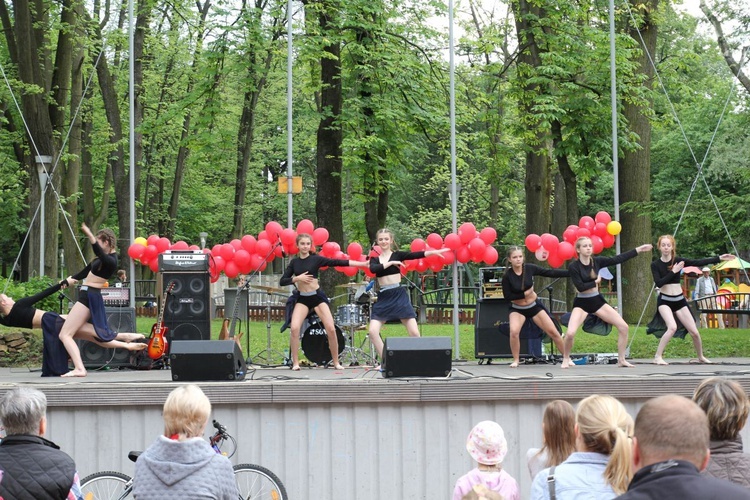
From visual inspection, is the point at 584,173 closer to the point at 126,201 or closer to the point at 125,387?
the point at 126,201

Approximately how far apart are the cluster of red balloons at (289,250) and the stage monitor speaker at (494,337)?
2.37ft

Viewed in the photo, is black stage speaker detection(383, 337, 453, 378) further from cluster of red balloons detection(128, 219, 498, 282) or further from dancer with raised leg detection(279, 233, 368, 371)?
cluster of red balloons detection(128, 219, 498, 282)

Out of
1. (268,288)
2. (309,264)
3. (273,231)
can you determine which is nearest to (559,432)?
(309,264)

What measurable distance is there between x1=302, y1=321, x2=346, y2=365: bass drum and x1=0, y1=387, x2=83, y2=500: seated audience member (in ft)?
27.0

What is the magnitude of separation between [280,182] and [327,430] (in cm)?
663

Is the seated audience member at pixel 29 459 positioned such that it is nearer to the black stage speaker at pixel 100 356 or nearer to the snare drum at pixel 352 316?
the black stage speaker at pixel 100 356

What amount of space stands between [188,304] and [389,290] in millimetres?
2766

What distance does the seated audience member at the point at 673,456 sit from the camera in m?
2.70

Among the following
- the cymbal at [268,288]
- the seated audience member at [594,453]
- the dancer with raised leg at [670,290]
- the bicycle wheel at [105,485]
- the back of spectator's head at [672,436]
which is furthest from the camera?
the cymbal at [268,288]

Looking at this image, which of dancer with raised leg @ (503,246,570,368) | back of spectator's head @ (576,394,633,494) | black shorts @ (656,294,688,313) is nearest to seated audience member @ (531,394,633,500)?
back of spectator's head @ (576,394,633,494)

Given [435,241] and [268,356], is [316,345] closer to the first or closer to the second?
[268,356]

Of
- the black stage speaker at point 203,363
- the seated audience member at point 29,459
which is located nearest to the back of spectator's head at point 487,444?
the seated audience member at point 29,459

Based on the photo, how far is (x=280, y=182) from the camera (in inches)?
543

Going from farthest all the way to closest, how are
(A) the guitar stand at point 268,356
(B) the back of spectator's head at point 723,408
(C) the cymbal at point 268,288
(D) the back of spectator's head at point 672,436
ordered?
(A) the guitar stand at point 268,356, (C) the cymbal at point 268,288, (B) the back of spectator's head at point 723,408, (D) the back of spectator's head at point 672,436
